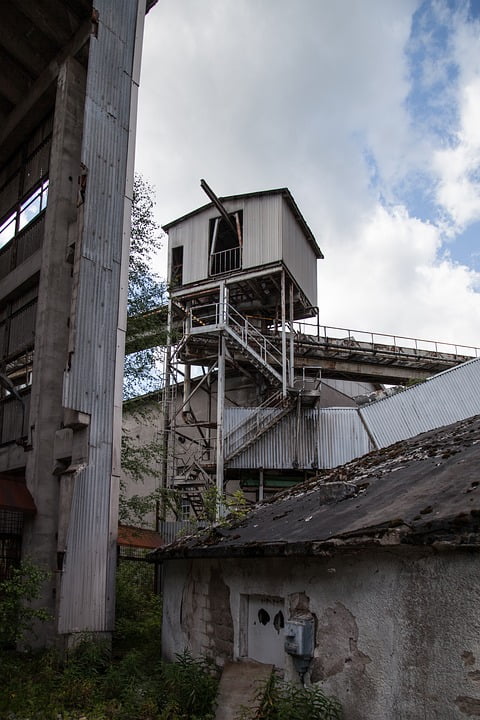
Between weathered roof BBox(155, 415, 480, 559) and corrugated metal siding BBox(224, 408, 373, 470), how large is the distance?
11927mm

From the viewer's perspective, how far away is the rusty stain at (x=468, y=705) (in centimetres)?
471

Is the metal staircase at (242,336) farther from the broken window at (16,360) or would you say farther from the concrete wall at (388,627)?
the concrete wall at (388,627)

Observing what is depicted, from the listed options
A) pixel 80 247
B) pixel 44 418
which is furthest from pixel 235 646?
pixel 80 247

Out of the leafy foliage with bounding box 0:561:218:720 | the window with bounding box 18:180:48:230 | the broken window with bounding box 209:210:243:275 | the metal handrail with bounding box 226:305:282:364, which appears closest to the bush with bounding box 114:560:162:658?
the leafy foliage with bounding box 0:561:218:720

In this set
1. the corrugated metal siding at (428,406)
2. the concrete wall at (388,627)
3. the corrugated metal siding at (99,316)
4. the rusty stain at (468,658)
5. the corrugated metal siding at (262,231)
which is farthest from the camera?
the corrugated metal siding at (262,231)

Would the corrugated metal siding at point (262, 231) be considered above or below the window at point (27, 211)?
above

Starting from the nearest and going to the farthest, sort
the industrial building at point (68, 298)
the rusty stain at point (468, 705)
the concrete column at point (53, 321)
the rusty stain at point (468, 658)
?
the rusty stain at point (468, 705)
the rusty stain at point (468, 658)
the industrial building at point (68, 298)
the concrete column at point (53, 321)

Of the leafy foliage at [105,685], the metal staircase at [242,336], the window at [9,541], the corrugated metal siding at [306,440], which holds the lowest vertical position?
the leafy foliage at [105,685]

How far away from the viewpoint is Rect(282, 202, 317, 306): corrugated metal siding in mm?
24197

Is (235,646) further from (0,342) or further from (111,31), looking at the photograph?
(111,31)

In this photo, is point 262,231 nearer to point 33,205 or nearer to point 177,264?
point 177,264

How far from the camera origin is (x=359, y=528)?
5.79m

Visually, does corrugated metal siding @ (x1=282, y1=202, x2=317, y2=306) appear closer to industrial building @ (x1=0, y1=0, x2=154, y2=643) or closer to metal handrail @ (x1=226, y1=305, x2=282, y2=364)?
metal handrail @ (x1=226, y1=305, x2=282, y2=364)

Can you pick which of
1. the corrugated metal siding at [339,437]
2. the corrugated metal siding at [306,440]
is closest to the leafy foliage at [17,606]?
the corrugated metal siding at [306,440]
